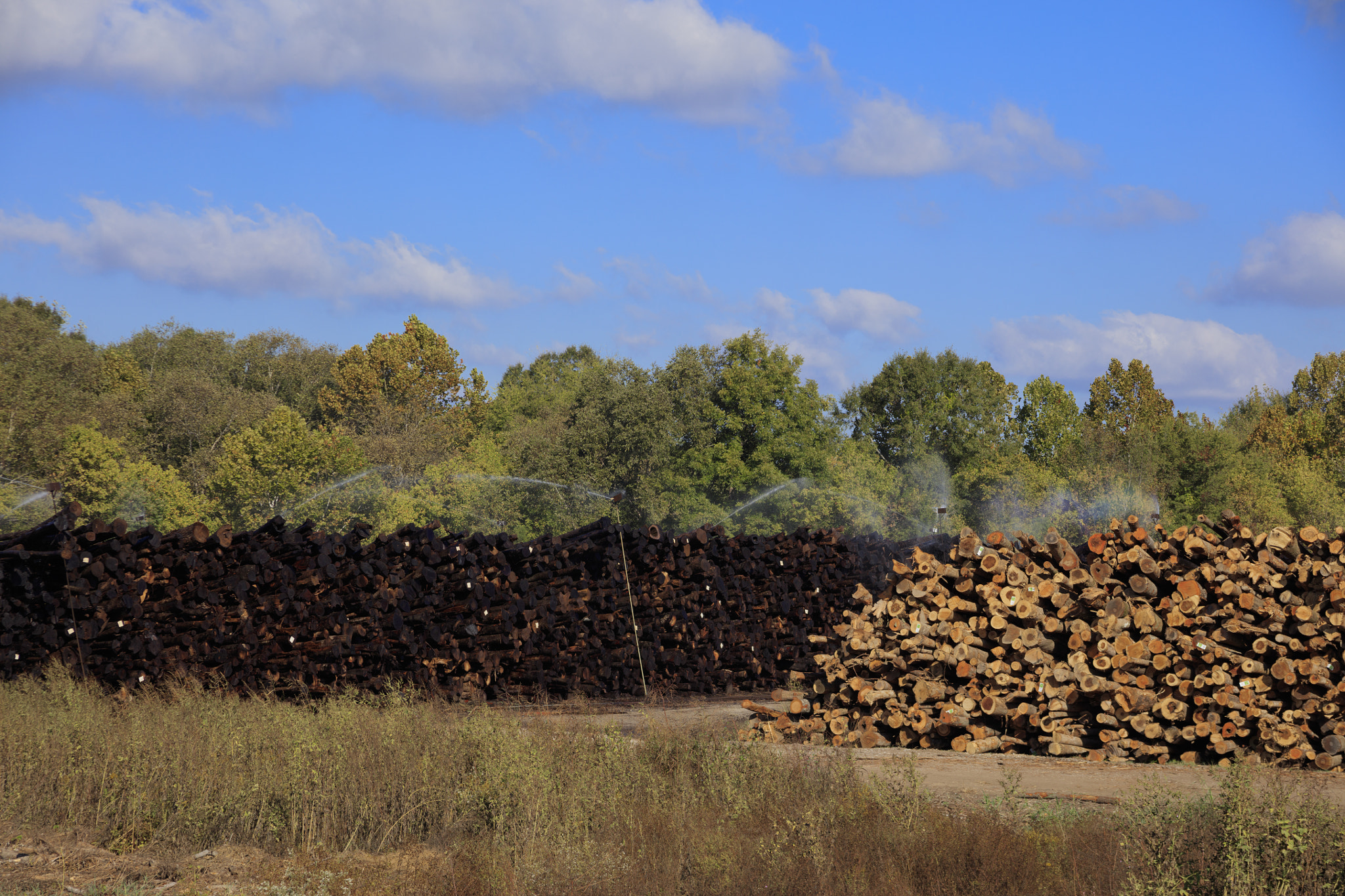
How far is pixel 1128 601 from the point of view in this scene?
8984 millimetres

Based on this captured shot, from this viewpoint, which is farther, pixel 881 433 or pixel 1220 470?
pixel 881 433

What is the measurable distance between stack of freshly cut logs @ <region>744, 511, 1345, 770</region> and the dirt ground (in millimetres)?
318

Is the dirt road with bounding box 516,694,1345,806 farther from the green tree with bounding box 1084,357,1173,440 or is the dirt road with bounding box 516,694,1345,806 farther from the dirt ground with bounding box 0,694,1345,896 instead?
the green tree with bounding box 1084,357,1173,440

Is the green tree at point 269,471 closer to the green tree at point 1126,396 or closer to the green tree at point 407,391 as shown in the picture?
the green tree at point 407,391

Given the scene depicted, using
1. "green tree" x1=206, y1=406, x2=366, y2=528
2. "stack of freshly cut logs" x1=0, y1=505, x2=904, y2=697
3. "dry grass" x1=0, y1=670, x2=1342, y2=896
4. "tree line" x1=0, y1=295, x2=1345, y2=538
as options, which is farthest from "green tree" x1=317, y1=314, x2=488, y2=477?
"dry grass" x1=0, y1=670, x2=1342, y2=896

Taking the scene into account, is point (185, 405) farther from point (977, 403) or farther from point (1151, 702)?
point (1151, 702)

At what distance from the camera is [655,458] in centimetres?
4669

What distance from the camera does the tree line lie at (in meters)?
44.9

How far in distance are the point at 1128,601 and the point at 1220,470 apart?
1734 inches

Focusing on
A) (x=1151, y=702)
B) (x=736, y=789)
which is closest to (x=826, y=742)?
(x=1151, y=702)

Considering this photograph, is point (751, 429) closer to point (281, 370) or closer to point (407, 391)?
point (407, 391)

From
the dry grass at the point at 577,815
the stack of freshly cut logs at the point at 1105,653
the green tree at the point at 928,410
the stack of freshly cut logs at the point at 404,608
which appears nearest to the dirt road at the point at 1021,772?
the stack of freshly cut logs at the point at 1105,653

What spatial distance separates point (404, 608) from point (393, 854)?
593 centimetres

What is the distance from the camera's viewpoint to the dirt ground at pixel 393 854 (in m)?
5.09
